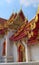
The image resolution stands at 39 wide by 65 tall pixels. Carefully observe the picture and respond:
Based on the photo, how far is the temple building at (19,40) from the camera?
37.9 feet

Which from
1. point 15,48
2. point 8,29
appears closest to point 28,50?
point 15,48

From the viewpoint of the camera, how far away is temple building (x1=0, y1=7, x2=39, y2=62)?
11.5m

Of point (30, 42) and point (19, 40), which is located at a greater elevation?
point (19, 40)

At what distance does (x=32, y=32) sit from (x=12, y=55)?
4.69 metres

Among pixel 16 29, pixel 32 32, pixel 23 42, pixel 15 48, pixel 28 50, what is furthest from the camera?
pixel 16 29

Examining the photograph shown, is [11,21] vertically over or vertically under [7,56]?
over

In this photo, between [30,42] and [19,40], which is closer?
[30,42]

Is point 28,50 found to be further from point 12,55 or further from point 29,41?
point 12,55

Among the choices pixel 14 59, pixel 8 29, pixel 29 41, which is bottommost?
pixel 14 59

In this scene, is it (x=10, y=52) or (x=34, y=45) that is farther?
(x=10, y=52)

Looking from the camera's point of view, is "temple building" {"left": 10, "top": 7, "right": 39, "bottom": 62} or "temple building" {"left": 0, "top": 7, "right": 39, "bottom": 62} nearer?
"temple building" {"left": 10, "top": 7, "right": 39, "bottom": 62}

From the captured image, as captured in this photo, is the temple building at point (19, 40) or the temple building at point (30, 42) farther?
the temple building at point (19, 40)

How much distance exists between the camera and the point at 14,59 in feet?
48.8

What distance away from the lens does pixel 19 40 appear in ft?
44.4
